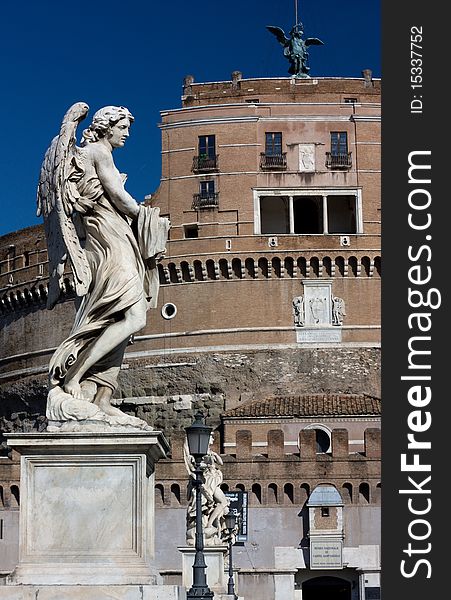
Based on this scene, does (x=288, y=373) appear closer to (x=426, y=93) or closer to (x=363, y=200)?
(x=363, y=200)

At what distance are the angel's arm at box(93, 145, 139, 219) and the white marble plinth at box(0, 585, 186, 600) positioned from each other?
6.66 ft

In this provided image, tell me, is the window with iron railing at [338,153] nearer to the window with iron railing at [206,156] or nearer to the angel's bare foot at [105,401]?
the window with iron railing at [206,156]

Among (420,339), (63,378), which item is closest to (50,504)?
(63,378)

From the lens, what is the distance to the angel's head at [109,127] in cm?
777

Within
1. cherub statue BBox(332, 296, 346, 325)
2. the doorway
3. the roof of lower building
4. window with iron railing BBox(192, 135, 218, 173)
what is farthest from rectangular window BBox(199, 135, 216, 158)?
the doorway

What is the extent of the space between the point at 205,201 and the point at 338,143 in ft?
18.6

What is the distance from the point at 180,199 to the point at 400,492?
47127 millimetres

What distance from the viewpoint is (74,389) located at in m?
7.42

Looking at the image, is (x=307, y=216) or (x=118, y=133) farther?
(x=307, y=216)

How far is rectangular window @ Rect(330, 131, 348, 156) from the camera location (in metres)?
54.4

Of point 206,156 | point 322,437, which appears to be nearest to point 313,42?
point 206,156

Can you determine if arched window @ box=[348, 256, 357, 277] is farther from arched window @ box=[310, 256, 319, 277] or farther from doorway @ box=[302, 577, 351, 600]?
doorway @ box=[302, 577, 351, 600]

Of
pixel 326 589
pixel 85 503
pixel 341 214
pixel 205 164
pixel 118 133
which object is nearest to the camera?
pixel 85 503

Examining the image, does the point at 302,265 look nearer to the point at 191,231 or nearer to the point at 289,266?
the point at 289,266
